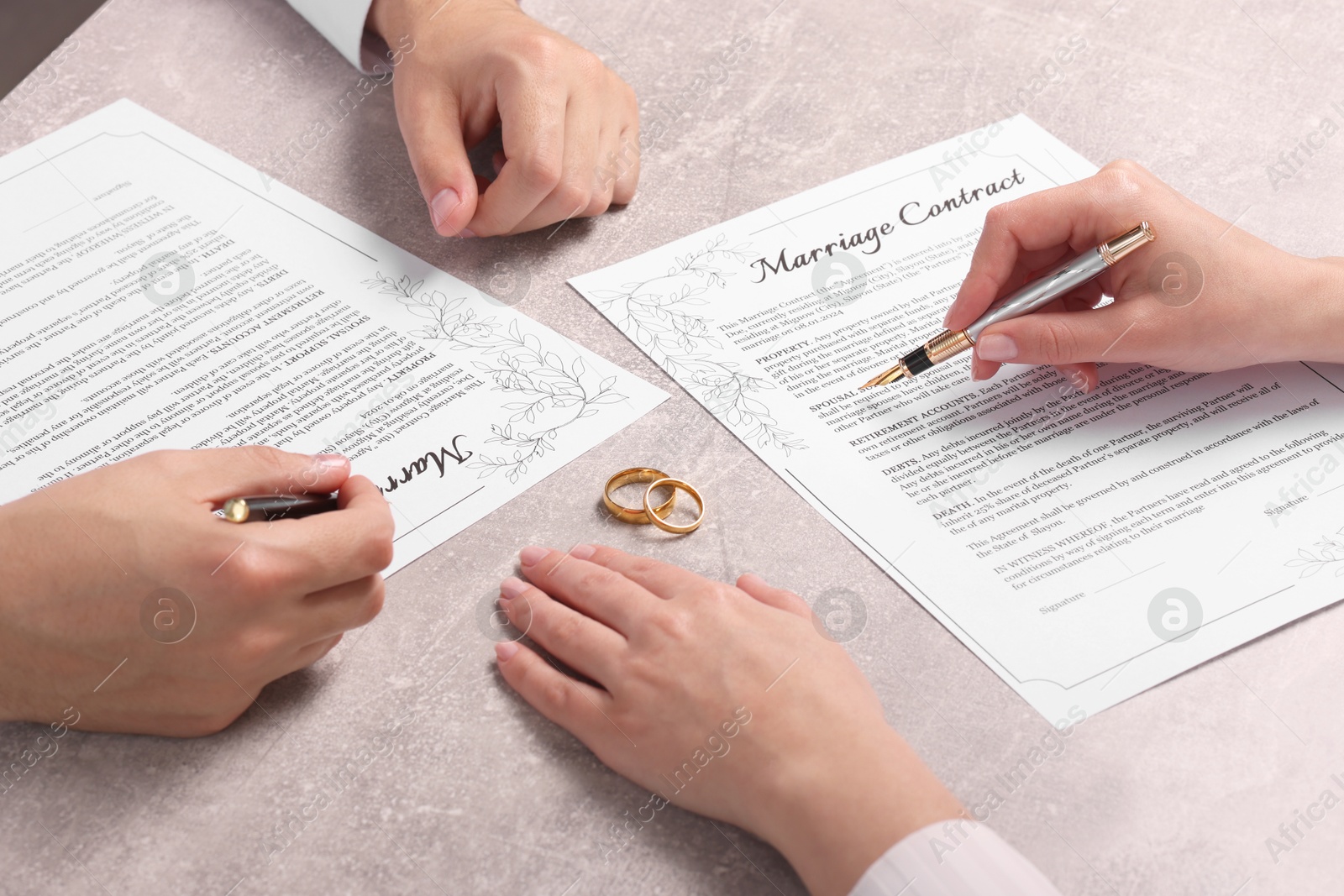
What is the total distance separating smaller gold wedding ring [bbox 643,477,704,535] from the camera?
2.44 ft

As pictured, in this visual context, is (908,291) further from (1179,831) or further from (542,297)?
(1179,831)

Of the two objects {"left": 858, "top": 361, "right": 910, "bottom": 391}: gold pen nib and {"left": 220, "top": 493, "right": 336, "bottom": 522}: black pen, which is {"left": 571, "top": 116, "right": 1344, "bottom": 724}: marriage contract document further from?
{"left": 220, "top": 493, "right": 336, "bottom": 522}: black pen

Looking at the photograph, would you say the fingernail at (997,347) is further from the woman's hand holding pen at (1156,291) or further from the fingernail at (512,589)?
the fingernail at (512,589)

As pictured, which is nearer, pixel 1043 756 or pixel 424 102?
pixel 1043 756

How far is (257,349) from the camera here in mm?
838

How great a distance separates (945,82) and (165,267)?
2.80ft

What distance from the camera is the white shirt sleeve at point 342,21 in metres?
1.06

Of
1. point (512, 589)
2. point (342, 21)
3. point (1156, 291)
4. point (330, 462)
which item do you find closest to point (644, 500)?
point (512, 589)

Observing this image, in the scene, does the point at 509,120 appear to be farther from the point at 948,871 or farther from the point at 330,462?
the point at 948,871

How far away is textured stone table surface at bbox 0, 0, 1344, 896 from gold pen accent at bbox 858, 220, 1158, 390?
16cm

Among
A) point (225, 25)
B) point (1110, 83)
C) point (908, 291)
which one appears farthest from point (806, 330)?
point (225, 25)

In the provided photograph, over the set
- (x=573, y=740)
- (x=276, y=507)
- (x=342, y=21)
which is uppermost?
(x=342, y=21)

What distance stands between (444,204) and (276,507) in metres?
0.36

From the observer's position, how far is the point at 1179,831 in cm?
62
